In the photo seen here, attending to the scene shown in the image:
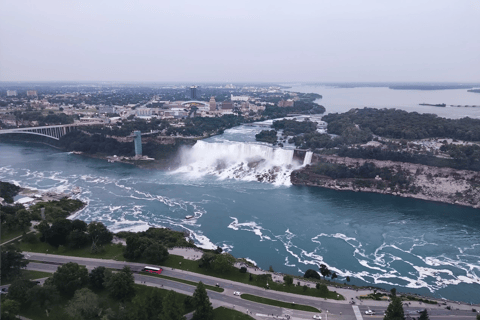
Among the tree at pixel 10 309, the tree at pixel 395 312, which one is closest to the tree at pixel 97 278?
the tree at pixel 10 309

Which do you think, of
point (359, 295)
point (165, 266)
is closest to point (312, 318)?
point (359, 295)

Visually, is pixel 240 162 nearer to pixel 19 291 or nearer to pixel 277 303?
pixel 277 303

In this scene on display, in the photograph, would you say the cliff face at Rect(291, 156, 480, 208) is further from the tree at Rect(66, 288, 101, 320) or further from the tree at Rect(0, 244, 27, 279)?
the tree at Rect(0, 244, 27, 279)

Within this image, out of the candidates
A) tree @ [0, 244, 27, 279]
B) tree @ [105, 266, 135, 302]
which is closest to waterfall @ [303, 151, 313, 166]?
tree @ [105, 266, 135, 302]

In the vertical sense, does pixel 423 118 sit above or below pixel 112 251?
above

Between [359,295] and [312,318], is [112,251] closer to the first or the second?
[312,318]

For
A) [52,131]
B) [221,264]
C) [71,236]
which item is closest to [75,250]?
[71,236]
